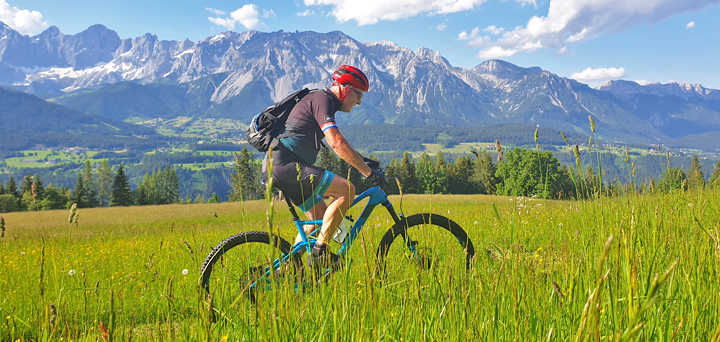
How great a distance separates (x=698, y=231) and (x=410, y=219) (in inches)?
104

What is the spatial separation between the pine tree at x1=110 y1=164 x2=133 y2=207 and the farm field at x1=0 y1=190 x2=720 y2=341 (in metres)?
72.0

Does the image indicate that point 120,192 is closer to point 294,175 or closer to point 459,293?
point 294,175

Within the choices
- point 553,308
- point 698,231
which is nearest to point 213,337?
point 553,308

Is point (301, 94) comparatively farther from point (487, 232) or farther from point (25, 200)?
point (25, 200)

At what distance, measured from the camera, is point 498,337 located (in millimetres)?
2061

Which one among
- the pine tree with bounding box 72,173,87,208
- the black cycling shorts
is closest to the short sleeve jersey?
the black cycling shorts

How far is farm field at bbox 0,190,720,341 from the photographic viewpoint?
1.62 meters

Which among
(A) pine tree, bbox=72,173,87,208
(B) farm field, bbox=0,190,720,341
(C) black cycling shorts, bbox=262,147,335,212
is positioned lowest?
(A) pine tree, bbox=72,173,87,208

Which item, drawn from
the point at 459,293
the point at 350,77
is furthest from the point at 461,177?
the point at 459,293

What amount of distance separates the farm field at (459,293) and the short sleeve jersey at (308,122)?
1219mm

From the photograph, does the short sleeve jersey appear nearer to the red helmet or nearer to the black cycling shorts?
the black cycling shorts

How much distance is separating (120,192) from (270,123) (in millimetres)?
81609

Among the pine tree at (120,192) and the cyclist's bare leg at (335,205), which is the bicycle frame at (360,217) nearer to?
the cyclist's bare leg at (335,205)

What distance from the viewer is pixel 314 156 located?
452 centimetres
